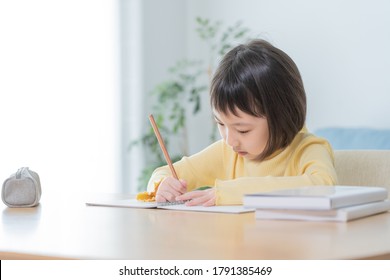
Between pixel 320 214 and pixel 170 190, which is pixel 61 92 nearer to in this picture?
pixel 170 190

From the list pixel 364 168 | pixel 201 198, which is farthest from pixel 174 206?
pixel 364 168

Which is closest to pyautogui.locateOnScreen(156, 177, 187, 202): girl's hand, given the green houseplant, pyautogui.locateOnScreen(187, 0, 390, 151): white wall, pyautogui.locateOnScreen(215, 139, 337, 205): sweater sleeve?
pyautogui.locateOnScreen(215, 139, 337, 205): sweater sleeve

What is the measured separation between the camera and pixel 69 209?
155 cm

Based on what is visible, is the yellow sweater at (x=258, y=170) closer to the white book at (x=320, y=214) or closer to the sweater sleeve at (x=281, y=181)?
A: the sweater sleeve at (x=281, y=181)

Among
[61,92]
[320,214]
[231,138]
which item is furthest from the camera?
[61,92]

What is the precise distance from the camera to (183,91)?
385 centimetres

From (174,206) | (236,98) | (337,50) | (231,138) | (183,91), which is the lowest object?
(174,206)

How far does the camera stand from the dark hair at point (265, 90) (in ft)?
5.60

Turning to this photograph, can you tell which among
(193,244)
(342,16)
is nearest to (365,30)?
(342,16)

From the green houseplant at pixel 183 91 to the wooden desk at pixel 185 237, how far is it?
2312 mm

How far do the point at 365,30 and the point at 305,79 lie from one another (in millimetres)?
413

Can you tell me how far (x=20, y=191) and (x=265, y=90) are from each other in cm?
65
